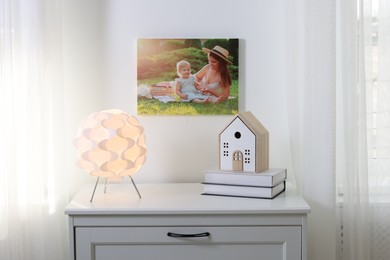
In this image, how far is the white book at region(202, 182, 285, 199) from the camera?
7.36ft

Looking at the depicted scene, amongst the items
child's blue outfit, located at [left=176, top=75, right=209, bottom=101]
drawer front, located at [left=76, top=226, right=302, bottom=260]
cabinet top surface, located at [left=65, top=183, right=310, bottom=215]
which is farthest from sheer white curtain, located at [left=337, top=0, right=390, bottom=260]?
child's blue outfit, located at [left=176, top=75, right=209, bottom=101]

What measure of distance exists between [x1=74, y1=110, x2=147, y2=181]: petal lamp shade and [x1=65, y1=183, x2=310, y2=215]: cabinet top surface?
0.36 ft

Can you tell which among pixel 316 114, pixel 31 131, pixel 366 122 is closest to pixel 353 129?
pixel 366 122

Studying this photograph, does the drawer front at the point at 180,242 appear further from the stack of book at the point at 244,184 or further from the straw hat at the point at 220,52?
the straw hat at the point at 220,52

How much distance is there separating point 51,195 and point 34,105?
0.34 meters

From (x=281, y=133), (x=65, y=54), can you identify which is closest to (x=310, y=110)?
(x=281, y=133)

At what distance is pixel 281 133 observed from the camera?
8.52 feet

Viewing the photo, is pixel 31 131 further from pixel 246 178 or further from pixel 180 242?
pixel 246 178

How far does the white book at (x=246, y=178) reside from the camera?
2.24 meters

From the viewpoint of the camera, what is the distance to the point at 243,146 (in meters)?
2.30

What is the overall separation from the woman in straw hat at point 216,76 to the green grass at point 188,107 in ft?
0.12

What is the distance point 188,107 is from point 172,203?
1.69 feet

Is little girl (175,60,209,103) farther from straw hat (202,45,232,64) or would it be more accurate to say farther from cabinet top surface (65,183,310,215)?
cabinet top surface (65,183,310,215)

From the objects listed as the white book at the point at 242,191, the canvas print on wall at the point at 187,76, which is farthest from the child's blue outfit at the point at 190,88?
the white book at the point at 242,191
